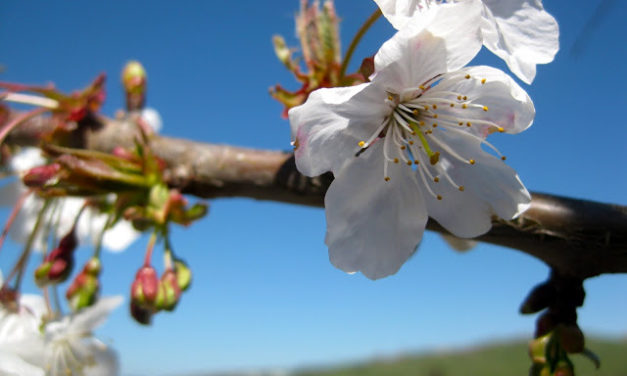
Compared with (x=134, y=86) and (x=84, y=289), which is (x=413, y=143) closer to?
(x=84, y=289)

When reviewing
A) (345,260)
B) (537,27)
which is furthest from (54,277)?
(537,27)

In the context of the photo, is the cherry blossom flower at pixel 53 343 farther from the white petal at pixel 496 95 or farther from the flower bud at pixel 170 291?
the white petal at pixel 496 95

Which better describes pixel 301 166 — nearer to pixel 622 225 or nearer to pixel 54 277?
pixel 622 225

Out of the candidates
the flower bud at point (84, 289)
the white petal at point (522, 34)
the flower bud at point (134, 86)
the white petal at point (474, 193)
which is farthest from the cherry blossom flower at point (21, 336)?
the white petal at point (522, 34)

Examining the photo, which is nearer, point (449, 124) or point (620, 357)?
point (449, 124)

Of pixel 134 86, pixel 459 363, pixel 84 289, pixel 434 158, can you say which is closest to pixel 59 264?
pixel 84 289

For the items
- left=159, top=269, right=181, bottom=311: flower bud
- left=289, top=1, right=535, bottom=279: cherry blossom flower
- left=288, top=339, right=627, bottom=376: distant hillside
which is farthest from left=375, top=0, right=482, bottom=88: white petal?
left=288, top=339, right=627, bottom=376: distant hillside
